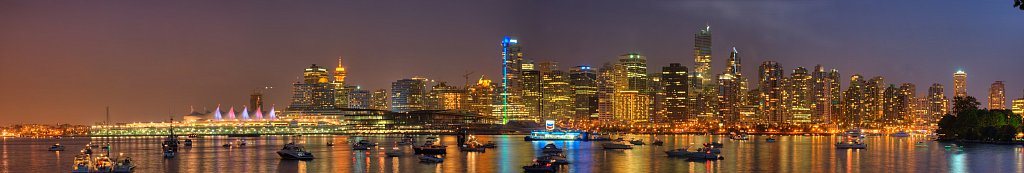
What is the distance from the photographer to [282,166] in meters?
81.1

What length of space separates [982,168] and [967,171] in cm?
375

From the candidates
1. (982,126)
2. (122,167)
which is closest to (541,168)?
(122,167)

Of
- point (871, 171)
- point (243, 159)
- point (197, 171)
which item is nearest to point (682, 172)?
point (871, 171)

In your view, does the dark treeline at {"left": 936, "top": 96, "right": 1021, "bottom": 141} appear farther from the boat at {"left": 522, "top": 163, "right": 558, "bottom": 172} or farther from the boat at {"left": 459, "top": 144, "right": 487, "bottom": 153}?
the boat at {"left": 522, "top": 163, "right": 558, "bottom": 172}

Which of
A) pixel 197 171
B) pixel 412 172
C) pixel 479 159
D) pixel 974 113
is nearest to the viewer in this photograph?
pixel 412 172

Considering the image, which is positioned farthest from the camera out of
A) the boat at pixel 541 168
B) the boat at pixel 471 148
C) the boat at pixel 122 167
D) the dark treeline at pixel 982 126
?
the dark treeline at pixel 982 126

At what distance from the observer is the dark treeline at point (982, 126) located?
482 ft

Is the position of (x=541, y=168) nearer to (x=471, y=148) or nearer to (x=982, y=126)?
(x=471, y=148)

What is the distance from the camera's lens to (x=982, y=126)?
15175cm

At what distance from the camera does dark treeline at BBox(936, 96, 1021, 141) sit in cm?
14688

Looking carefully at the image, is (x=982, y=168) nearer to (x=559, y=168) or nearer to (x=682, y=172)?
(x=682, y=172)

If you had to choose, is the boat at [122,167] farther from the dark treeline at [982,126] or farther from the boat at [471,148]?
the dark treeline at [982,126]

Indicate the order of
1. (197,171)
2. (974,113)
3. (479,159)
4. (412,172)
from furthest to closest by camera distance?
(974,113), (479,159), (197,171), (412,172)

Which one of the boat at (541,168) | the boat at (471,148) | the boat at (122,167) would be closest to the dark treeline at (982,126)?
the boat at (471,148)
